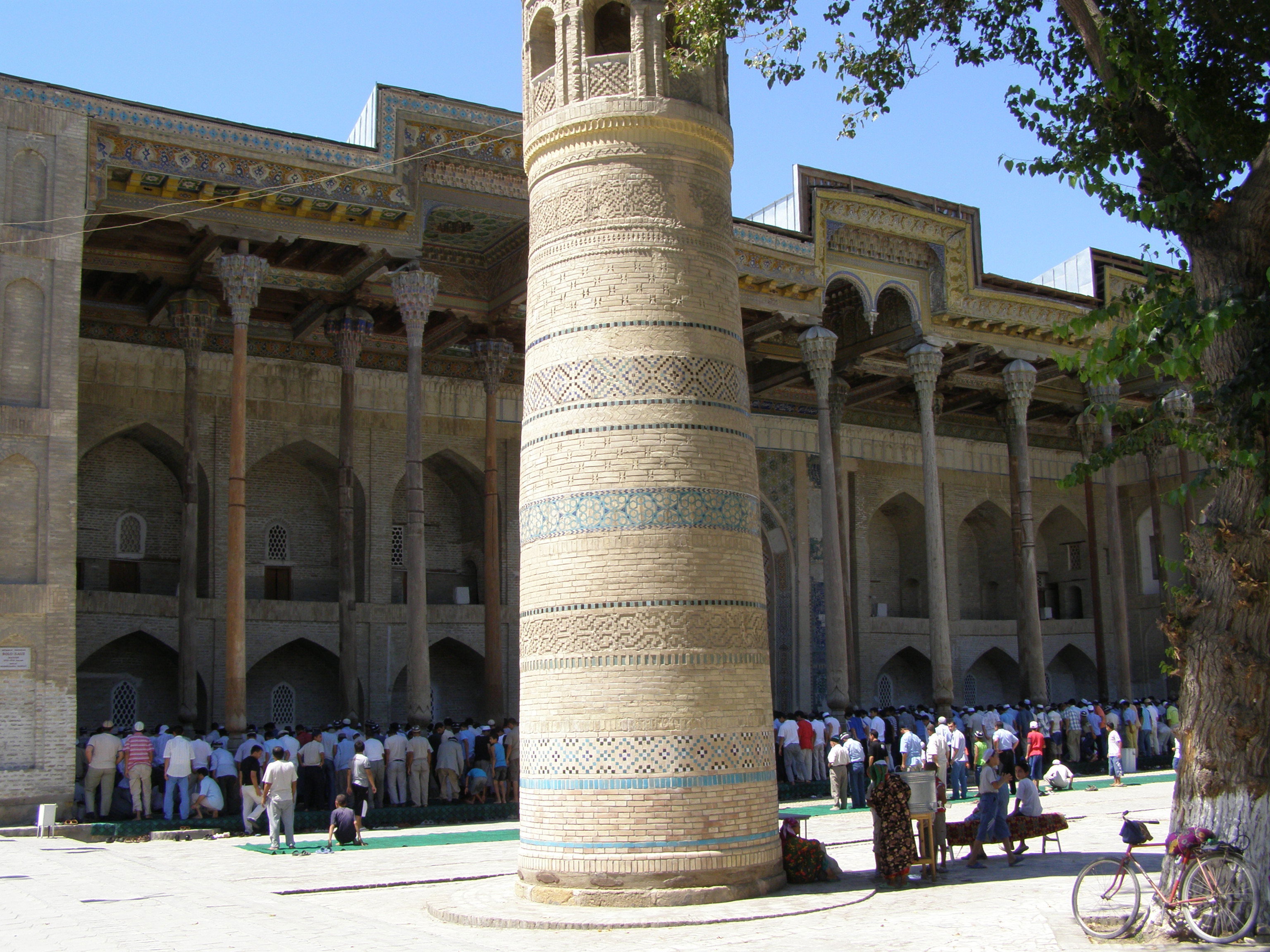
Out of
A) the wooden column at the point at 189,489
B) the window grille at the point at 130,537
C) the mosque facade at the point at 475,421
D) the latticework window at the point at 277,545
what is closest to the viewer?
the mosque facade at the point at 475,421

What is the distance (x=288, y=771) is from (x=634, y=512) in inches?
214

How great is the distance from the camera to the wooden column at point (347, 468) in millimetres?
19547

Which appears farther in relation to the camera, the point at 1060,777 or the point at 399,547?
the point at 399,547

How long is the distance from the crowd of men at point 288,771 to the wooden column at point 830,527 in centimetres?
547

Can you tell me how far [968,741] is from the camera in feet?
68.1

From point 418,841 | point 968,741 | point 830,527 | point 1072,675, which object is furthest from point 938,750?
point 1072,675

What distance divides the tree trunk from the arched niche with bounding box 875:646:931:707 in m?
21.8

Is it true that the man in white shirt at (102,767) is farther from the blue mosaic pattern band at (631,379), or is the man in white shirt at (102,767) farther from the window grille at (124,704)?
the blue mosaic pattern band at (631,379)

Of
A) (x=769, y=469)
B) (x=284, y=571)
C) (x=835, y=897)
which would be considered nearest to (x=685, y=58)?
(x=835, y=897)

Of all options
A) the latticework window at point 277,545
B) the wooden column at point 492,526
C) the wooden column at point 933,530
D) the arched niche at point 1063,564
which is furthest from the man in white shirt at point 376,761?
the arched niche at point 1063,564

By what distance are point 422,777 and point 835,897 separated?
8.85 meters

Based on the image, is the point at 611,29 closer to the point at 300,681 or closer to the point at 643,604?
the point at 643,604

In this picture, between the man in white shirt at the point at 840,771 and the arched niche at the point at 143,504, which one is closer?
the man in white shirt at the point at 840,771

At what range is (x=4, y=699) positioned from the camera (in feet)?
44.5
